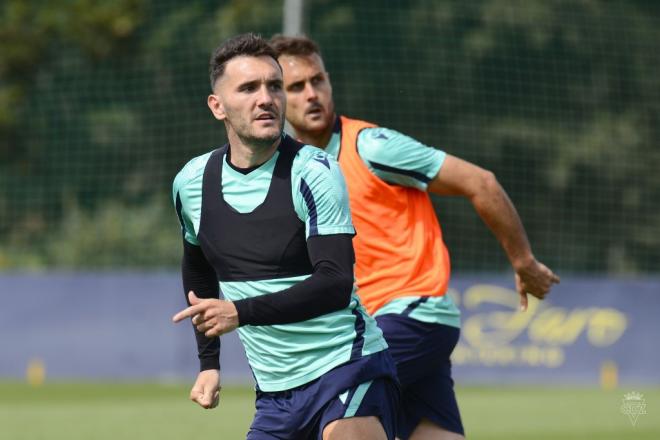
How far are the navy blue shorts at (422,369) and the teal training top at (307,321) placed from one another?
1.11 meters

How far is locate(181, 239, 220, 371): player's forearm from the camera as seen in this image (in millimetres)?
4895

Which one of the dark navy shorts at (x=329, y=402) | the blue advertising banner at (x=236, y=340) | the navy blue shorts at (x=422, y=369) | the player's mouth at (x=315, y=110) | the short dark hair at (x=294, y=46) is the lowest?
the blue advertising banner at (x=236, y=340)

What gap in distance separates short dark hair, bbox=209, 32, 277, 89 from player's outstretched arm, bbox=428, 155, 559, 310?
120 cm

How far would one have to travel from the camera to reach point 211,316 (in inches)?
163

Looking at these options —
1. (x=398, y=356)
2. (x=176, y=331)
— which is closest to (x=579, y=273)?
(x=176, y=331)

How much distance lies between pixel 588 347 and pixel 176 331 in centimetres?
522

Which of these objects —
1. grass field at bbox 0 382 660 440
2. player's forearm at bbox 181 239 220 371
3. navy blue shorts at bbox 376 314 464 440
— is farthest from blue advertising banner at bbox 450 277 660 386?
player's forearm at bbox 181 239 220 371

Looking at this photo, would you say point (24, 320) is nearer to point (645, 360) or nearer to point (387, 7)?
point (645, 360)

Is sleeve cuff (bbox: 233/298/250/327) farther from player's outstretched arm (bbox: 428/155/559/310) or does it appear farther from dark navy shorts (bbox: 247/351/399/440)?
player's outstretched arm (bbox: 428/155/559/310)

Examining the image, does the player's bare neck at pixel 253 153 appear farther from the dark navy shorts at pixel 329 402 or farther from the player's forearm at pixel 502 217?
the player's forearm at pixel 502 217

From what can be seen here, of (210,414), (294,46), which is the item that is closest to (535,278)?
(294,46)

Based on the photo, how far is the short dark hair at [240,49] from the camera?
4648 mm

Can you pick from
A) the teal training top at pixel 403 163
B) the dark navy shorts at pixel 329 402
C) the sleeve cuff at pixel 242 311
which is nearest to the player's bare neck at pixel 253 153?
the sleeve cuff at pixel 242 311

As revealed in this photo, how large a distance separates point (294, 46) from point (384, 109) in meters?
18.4
